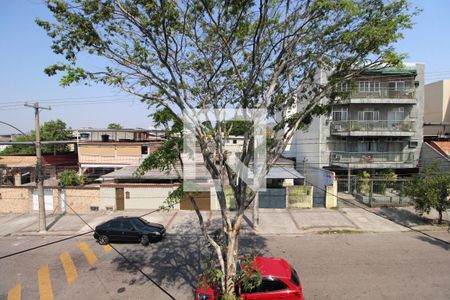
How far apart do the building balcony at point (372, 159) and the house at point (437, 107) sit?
26.1ft

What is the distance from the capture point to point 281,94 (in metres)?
7.99

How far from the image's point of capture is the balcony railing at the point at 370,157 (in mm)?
21234

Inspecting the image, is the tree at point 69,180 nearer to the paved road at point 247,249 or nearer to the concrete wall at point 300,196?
the paved road at point 247,249

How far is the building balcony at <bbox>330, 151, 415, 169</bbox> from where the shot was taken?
2108 cm

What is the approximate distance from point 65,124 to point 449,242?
49731 mm

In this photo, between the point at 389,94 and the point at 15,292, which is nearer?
the point at 15,292

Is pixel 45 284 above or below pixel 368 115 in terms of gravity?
A: below

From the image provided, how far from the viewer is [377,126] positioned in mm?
21594

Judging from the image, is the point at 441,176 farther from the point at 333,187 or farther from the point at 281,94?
the point at 281,94

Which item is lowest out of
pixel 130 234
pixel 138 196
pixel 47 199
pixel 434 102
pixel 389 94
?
pixel 130 234

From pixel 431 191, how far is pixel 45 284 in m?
17.8

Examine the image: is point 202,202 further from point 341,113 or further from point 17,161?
point 17,161

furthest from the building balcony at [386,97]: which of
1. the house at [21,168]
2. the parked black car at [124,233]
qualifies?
the house at [21,168]

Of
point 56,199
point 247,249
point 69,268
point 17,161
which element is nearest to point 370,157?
point 247,249
